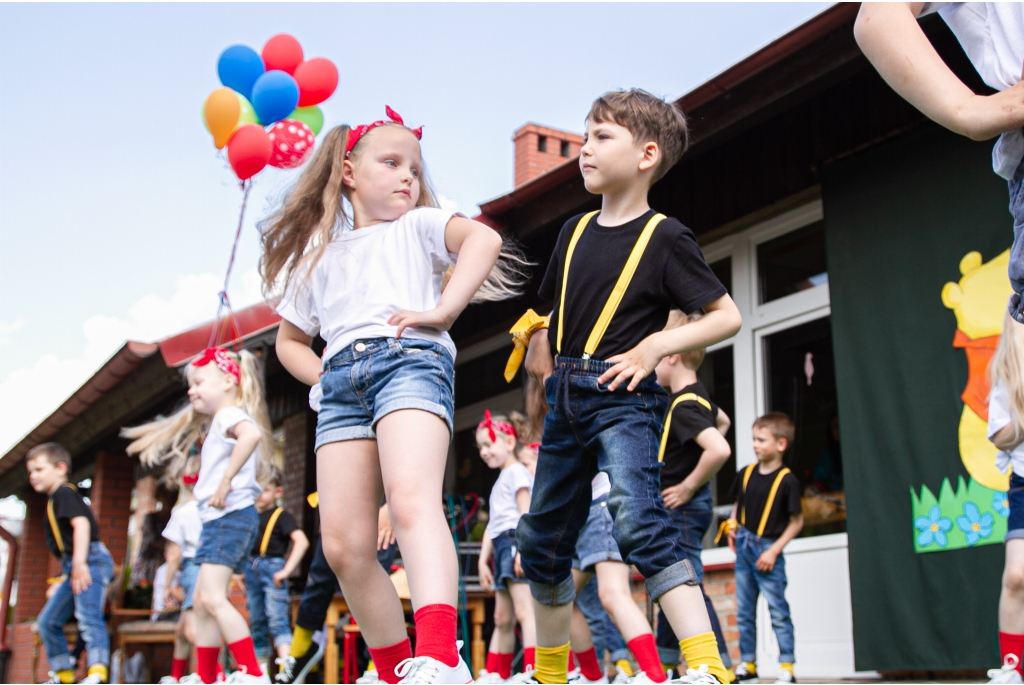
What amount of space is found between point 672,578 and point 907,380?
351 cm

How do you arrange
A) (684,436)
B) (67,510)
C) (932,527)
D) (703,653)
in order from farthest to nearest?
(67,510) → (932,527) → (684,436) → (703,653)

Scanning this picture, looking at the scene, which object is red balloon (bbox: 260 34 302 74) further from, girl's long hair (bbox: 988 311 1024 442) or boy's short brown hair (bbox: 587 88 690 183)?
girl's long hair (bbox: 988 311 1024 442)

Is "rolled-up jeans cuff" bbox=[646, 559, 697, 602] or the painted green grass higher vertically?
the painted green grass

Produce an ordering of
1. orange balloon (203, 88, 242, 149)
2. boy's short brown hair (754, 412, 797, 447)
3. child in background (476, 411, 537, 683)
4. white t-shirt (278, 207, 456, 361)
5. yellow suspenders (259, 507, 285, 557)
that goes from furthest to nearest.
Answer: yellow suspenders (259, 507, 285, 557) < orange balloon (203, 88, 242, 149) < boy's short brown hair (754, 412, 797, 447) < child in background (476, 411, 537, 683) < white t-shirt (278, 207, 456, 361)

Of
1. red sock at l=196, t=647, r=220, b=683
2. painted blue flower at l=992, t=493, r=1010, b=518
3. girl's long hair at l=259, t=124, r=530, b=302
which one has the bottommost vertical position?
red sock at l=196, t=647, r=220, b=683

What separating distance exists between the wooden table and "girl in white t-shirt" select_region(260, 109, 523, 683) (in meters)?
4.62

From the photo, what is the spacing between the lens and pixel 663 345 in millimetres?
2664

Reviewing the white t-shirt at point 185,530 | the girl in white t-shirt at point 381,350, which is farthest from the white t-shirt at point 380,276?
the white t-shirt at point 185,530

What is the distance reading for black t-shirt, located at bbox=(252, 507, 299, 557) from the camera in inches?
318

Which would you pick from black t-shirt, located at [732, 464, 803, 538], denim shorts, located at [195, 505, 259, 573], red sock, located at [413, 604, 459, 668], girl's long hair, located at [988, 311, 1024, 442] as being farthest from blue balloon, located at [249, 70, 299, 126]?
red sock, located at [413, 604, 459, 668]

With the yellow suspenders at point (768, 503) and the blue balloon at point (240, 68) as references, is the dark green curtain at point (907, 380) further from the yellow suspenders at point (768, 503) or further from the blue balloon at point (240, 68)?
the blue balloon at point (240, 68)

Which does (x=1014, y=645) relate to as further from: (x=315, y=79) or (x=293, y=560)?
(x=315, y=79)

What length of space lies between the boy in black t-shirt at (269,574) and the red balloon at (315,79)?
114 inches

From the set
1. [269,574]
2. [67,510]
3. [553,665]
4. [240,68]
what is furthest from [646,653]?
[240,68]
